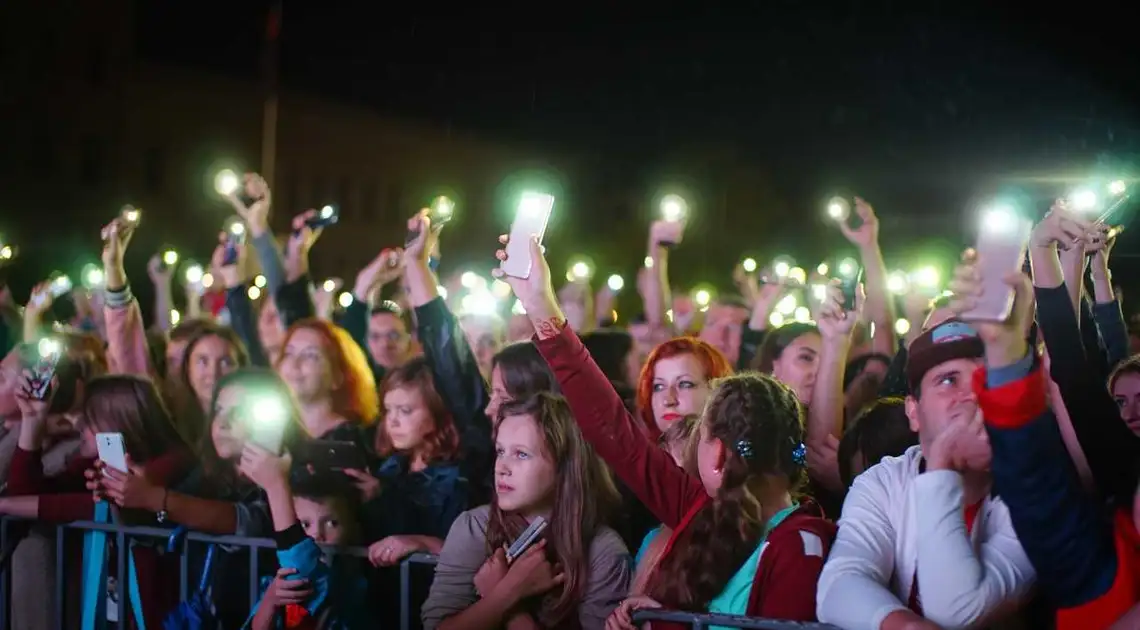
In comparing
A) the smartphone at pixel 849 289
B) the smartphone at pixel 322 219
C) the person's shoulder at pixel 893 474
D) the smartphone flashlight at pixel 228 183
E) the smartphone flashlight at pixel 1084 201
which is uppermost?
the smartphone flashlight at pixel 228 183

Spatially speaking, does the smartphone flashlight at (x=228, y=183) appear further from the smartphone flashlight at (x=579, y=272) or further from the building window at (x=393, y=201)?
the building window at (x=393, y=201)

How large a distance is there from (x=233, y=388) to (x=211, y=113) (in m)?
38.4

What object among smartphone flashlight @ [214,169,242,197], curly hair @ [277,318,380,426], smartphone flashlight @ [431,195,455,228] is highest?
smartphone flashlight @ [214,169,242,197]

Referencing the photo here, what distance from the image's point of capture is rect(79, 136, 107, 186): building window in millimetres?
37906

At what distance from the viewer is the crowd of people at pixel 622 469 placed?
340cm

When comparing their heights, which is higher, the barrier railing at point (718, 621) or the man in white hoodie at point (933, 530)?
the man in white hoodie at point (933, 530)

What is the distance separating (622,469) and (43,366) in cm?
280

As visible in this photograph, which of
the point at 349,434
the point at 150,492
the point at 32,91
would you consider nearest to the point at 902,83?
the point at 349,434

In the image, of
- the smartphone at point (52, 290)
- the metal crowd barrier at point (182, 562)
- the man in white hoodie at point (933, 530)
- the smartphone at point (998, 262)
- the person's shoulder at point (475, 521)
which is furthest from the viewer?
the smartphone at point (52, 290)

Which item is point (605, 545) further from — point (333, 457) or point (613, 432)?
point (333, 457)

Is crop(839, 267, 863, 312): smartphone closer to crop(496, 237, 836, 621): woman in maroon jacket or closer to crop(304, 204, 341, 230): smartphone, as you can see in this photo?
crop(496, 237, 836, 621): woman in maroon jacket

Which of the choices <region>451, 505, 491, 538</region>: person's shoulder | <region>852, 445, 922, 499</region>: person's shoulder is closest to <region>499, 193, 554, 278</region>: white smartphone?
<region>451, 505, 491, 538</region>: person's shoulder

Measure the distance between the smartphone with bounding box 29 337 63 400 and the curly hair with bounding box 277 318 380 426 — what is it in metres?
1.19

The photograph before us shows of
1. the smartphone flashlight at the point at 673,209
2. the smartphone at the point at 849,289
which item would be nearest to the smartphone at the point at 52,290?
the smartphone flashlight at the point at 673,209
